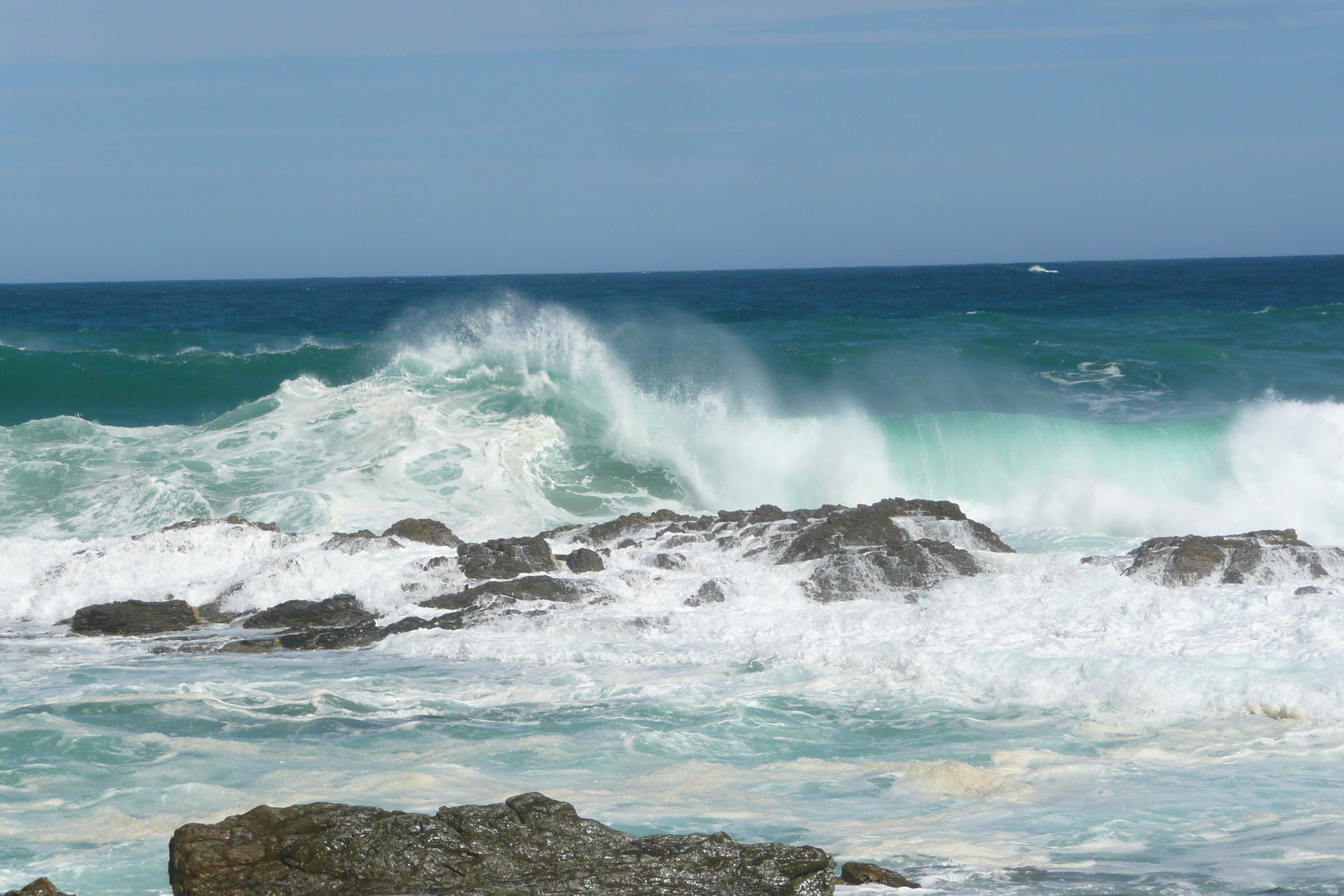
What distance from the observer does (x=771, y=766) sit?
6.93 meters

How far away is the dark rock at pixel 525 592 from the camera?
35.9 ft

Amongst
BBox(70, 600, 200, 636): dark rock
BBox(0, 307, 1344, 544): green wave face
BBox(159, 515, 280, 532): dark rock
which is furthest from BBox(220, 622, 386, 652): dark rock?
BBox(0, 307, 1344, 544): green wave face

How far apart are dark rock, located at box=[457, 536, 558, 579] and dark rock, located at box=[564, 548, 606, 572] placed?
0.16 meters

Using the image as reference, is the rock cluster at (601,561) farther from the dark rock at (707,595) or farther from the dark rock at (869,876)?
the dark rock at (869,876)

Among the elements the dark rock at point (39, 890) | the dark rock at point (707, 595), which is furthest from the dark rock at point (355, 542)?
the dark rock at point (39, 890)

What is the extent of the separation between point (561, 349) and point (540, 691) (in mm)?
14900

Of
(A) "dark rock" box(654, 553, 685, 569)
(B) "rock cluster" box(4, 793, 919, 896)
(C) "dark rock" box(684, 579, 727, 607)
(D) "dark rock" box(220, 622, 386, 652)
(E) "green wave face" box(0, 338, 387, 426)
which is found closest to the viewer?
(B) "rock cluster" box(4, 793, 919, 896)

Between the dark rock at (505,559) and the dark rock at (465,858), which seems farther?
the dark rock at (505,559)

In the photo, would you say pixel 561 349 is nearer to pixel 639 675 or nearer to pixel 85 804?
pixel 639 675

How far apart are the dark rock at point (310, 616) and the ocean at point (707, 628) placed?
44 cm

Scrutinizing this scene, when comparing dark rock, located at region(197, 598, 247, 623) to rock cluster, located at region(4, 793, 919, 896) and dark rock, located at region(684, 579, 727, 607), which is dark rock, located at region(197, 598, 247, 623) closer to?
dark rock, located at region(684, 579, 727, 607)

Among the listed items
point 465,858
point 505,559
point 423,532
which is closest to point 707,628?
point 505,559

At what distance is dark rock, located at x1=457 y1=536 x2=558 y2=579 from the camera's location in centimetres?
1173

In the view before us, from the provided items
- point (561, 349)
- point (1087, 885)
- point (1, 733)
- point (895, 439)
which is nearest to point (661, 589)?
point (1, 733)
